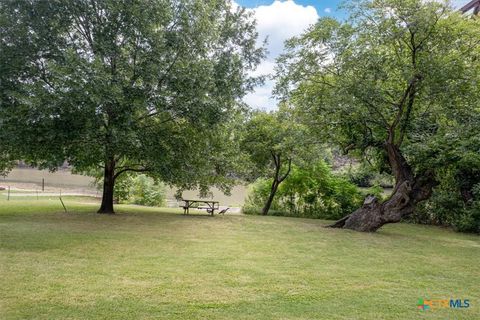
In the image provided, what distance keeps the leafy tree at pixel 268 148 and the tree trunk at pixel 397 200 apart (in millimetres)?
3746

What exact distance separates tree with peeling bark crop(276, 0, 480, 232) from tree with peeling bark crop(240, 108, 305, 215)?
2629 millimetres

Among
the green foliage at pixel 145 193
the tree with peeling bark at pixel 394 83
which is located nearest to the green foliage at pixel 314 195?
the tree with peeling bark at pixel 394 83

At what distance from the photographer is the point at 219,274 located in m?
4.95

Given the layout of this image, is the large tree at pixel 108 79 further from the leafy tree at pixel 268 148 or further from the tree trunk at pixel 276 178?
the tree trunk at pixel 276 178

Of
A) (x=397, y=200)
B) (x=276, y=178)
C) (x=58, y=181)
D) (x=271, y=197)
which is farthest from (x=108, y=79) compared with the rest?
(x=58, y=181)

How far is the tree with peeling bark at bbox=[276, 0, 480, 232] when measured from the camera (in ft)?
29.2

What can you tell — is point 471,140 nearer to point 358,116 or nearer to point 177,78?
point 358,116

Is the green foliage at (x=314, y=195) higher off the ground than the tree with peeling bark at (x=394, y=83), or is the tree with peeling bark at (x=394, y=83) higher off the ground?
the tree with peeling bark at (x=394, y=83)

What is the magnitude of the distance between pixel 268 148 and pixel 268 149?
108 millimetres

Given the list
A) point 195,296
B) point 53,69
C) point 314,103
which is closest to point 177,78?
point 53,69

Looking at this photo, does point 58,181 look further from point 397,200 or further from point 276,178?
point 397,200

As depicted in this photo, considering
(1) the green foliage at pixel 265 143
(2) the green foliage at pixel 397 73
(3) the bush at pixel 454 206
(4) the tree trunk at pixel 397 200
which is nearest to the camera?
(2) the green foliage at pixel 397 73

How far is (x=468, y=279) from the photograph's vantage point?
17.3ft

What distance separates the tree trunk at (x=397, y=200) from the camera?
978cm
